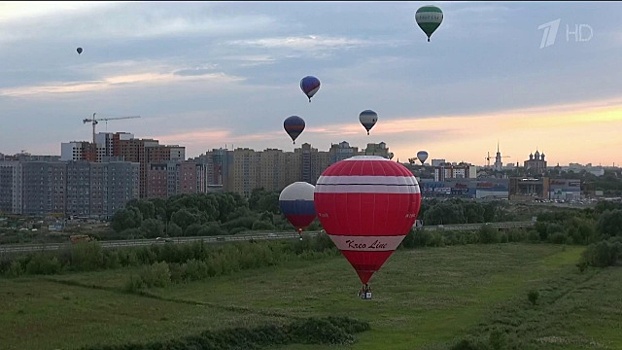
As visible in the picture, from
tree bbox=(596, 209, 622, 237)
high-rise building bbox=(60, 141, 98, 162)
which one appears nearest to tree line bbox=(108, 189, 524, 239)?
tree bbox=(596, 209, 622, 237)

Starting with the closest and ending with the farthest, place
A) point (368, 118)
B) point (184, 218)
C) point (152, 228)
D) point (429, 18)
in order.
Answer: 1. point (429, 18)
2. point (368, 118)
3. point (152, 228)
4. point (184, 218)

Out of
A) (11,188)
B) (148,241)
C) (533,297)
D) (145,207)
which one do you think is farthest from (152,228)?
(11,188)

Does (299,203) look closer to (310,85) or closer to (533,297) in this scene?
(310,85)

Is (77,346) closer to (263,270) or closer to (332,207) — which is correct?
(332,207)

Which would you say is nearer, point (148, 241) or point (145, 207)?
point (148, 241)

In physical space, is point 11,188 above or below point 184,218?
above
